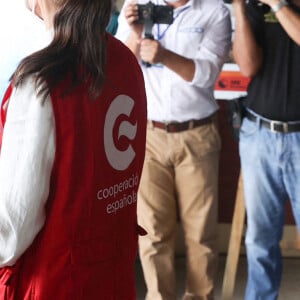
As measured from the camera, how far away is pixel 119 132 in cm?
112

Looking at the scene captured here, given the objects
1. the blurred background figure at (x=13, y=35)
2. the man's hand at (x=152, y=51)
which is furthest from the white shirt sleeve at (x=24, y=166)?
the man's hand at (x=152, y=51)

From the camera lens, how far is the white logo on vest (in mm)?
1080

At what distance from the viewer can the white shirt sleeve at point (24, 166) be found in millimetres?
978

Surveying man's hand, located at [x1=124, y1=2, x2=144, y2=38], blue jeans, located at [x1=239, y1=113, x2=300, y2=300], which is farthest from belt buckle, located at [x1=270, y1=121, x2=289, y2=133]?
man's hand, located at [x1=124, y1=2, x2=144, y2=38]

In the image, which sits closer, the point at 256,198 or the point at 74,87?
the point at 74,87

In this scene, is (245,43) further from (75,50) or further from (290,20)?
(75,50)

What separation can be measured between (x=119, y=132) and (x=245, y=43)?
913 millimetres

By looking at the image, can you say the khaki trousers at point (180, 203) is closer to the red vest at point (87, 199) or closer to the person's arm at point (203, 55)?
the person's arm at point (203, 55)

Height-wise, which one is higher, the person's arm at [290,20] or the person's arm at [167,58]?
the person's arm at [290,20]

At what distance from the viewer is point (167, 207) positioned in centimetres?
218

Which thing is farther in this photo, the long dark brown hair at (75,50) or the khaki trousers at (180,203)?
the khaki trousers at (180,203)

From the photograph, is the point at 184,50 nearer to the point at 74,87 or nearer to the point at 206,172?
the point at 206,172

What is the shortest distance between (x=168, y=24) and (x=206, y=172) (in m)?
0.56

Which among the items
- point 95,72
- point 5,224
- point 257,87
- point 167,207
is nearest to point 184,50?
point 257,87
